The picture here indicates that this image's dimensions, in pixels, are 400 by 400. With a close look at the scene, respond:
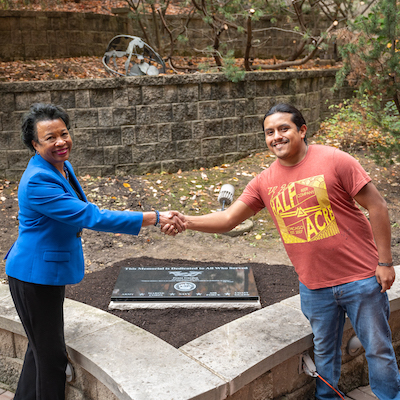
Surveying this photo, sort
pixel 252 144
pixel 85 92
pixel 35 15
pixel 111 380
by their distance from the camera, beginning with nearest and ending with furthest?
pixel 111 380 < pixel 85 92 < pixel 252 144 < pixel 35 15

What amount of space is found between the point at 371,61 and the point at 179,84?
3508 mm

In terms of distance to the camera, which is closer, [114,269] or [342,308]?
[342,308]

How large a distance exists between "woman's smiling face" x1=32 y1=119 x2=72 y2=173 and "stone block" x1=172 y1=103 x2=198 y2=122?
6.22 metres

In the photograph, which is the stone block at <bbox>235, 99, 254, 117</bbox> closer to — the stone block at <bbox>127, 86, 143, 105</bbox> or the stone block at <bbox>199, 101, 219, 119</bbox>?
the stone block at <bbox>199, 101, 219, 119</bbox>

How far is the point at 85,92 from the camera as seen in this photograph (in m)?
8.23

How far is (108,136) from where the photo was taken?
854 centimetres

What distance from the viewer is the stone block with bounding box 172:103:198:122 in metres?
8.84

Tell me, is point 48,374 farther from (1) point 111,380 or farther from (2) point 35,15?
→ (2) point 35,15

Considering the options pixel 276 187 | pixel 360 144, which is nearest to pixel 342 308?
pixel 276 187

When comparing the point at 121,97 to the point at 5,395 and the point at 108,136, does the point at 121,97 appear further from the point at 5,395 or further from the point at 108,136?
the point at 5,395

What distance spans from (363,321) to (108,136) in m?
6.78

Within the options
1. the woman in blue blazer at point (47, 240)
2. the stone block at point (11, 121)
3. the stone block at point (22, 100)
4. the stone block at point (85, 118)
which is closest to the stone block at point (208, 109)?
the stone block at point (85, 118)

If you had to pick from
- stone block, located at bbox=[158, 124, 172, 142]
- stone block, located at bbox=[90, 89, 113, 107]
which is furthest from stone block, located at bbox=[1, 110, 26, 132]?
stone block, located at bbox=[158, 124, 172, 142]

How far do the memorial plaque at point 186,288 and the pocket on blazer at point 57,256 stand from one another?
42.9 inches
